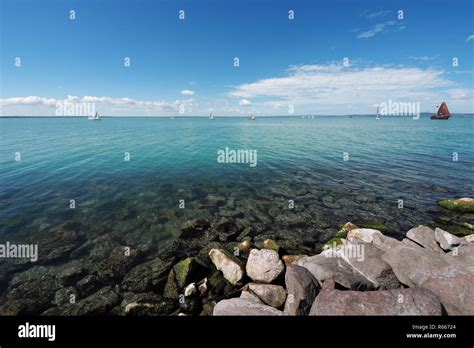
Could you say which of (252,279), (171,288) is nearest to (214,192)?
(171,288)

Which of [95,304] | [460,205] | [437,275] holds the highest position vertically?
[460,205]

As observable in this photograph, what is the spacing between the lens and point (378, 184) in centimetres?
2412

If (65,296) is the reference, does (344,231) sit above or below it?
above

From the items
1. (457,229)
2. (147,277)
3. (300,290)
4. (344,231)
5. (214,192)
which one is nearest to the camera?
(300,290)

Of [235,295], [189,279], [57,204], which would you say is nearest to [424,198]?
[235,295]

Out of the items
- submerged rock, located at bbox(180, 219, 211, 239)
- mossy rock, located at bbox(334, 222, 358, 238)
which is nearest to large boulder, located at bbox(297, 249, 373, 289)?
mossy rock, located at bbox(334, 222, 358, 238)

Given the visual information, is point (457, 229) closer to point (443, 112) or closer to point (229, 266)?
point (229, 266)

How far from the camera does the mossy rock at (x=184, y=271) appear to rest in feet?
34.5

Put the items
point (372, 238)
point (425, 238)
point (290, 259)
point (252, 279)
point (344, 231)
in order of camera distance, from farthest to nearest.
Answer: point (344, 231)
point (372, 238)
point (425, 238)
point (290, 259)
point (252, 279)

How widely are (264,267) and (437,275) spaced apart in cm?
684

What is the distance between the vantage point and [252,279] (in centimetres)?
1051

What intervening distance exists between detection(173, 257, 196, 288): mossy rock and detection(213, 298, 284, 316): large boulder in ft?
8.89

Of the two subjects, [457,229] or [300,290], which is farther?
[457,229]

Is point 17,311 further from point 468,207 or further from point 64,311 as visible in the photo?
point 468,207
